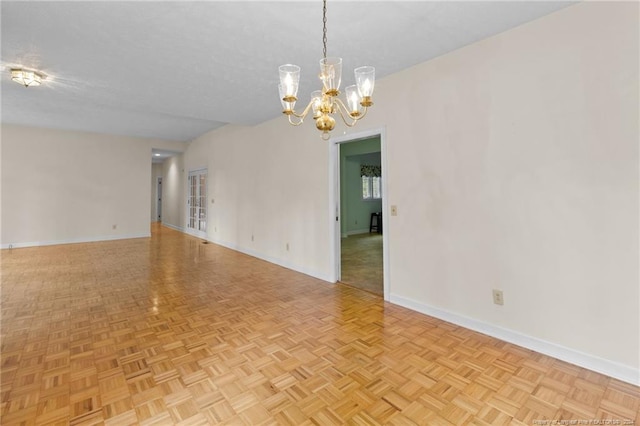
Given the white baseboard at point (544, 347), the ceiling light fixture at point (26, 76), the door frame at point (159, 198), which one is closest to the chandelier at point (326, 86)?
the white baseboard at point (544, 347)

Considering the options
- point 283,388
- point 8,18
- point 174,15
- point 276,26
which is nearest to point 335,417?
point 283,388

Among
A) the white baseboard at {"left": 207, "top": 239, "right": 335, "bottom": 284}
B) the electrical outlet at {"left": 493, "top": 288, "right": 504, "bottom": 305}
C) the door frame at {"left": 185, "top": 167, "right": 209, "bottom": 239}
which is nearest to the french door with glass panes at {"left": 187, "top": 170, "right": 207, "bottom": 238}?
the door frame at {"left": 185, "top": 167, "right": 209, "bottom": 239}

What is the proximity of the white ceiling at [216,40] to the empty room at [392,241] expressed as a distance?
2cm

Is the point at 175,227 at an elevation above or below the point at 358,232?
above

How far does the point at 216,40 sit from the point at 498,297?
321 cm

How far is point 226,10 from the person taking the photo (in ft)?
6.75

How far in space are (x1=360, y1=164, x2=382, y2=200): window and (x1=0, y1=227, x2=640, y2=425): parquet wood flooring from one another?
616cm

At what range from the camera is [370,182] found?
955 cm

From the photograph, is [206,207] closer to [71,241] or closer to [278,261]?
[71,241]

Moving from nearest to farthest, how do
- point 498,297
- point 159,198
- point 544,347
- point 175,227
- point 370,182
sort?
point 544,347
point 498,297
point 370,182
point 175,227
point 159,198

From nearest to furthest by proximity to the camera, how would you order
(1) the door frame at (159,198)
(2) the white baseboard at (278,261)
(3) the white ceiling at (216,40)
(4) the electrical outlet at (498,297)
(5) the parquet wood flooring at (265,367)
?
(5) the parquet wood flooring at (265,367), (3) the white ceiling at (216,40), (4) the electrical outlet at (498,297), (2) the white baseboard at (278,261), (1) the door frame at (159,198)

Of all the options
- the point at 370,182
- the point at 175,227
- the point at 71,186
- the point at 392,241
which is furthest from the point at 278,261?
the point at 175,227

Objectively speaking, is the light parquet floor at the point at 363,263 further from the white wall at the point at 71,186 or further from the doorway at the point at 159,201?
the doorway at the point at 159,201

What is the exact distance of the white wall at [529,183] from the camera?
189 centimetres
